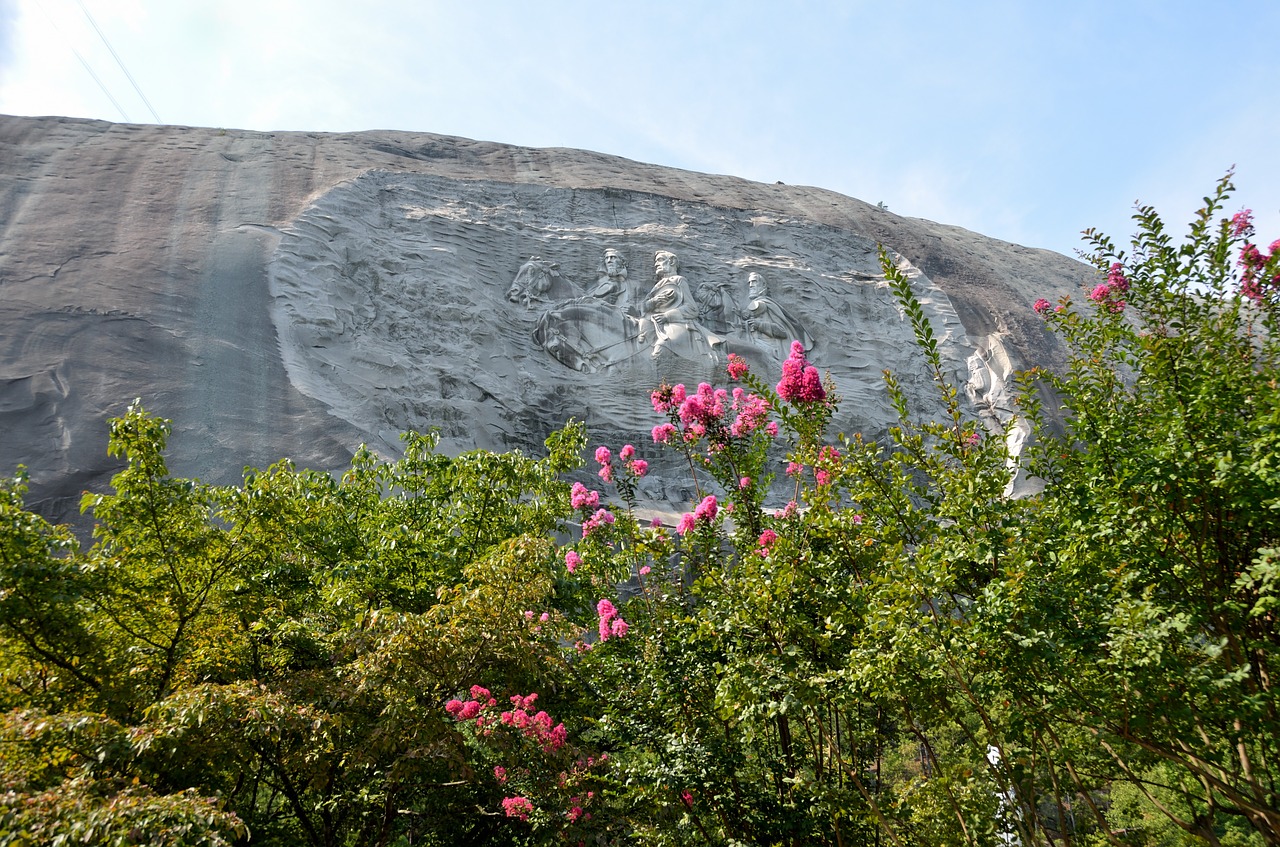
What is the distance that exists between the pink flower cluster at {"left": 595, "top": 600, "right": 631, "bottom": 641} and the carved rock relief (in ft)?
45.0

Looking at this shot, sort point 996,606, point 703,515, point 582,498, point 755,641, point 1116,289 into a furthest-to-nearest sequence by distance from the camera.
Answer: point 582,498
point 703,515
point 1116,289
point 755,641
point 996,606

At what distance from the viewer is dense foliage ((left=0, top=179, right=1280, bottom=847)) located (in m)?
3.18

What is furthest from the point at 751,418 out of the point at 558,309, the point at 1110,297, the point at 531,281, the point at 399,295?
the point at 531,281

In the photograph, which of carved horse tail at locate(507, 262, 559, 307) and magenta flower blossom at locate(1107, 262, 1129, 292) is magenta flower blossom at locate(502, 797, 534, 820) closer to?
magenta flower blossom at locate(1107, 262, 1129, 292)

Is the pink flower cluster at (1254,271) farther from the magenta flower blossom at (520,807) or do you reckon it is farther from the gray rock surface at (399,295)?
the gray rock surface at (399,295)

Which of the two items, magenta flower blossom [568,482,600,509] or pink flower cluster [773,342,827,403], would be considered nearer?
pink flower cluster [773,342,827,403]

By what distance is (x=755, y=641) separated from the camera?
424 centimetres

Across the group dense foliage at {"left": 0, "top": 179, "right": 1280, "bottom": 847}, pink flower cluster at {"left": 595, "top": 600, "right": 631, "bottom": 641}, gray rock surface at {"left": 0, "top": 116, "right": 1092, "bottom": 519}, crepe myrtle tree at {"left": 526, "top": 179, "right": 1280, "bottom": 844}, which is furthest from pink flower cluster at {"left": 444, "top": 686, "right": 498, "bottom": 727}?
gray rock surface at {"left": 0, "top": 116, "right": 1092, "bottom": 519}

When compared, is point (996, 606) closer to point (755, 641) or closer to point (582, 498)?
point (755, 641)

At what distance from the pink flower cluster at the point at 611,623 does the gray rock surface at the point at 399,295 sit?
42.5 feet

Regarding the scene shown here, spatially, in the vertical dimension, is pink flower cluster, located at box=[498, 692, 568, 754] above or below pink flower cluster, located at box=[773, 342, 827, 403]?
below

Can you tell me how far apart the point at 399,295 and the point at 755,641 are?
22028 millimetres

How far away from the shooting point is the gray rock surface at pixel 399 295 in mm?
17328

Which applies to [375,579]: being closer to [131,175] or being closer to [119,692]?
[119,692]
